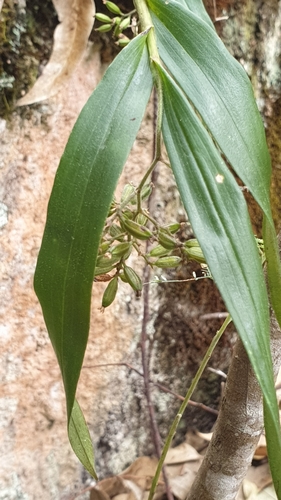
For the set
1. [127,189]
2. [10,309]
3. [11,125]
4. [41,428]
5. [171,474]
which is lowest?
[171,474]

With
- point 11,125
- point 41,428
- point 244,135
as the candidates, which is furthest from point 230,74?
point 41,428

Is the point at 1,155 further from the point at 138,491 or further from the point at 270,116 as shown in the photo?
the point at 138,491

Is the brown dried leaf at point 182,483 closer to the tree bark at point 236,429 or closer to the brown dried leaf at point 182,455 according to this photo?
the brown dried leaf at point 182,455

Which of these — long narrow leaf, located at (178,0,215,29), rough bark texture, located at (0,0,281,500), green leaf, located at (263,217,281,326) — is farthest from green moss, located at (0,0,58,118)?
green leaf, located at (263,217,281,326)

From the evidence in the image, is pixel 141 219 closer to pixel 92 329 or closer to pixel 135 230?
pixel 135 230

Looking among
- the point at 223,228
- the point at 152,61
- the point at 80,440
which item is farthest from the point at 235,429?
the point at 152,61

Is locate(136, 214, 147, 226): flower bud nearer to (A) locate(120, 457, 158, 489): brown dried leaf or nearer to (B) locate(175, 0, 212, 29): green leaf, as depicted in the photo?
(B) locate(175, 0, 212, 29): green leaf
